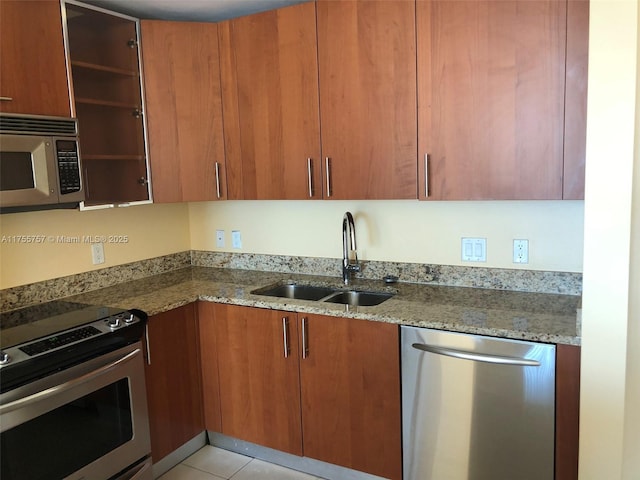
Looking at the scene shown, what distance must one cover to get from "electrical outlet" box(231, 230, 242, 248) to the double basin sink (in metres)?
0.51

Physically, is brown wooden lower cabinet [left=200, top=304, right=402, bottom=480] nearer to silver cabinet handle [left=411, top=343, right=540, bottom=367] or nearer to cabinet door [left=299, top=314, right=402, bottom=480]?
cabinet door [left=299, top=314, right=402, bottom=480]

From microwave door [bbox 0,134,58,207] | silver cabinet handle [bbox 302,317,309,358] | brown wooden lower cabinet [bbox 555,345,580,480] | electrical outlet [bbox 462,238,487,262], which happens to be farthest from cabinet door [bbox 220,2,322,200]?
brown wooden lower cabinet [bbox 555,345,580,480]

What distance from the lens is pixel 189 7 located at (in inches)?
104

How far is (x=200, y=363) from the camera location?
2693 mm

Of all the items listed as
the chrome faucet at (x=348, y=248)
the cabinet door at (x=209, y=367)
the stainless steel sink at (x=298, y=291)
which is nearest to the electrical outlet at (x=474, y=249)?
the chrome faucet at (x=348, y=248)

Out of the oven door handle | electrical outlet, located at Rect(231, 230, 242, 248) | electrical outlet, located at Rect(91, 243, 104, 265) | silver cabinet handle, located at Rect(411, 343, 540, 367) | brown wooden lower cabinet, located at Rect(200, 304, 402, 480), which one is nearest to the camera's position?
the oven door handle

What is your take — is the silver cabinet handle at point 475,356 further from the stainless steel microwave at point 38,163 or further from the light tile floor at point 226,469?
the stainless steel microwave at point 38,163

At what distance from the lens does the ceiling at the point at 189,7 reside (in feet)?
8.36

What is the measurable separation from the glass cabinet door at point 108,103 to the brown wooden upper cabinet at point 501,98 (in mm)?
1439

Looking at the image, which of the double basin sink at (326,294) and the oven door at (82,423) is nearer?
the oven door at (82,423)

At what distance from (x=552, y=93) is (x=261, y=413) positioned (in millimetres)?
1914

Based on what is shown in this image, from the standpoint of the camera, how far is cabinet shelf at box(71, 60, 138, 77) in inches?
92.5

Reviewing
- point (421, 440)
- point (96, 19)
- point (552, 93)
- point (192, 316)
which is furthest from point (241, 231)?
point (552, 93)

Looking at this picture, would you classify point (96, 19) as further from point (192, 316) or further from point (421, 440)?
point (421, 440)
